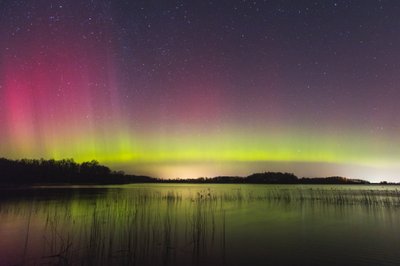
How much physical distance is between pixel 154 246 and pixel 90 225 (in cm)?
685

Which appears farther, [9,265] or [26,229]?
[26,229]

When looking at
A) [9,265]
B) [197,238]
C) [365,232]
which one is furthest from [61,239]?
[365,232]

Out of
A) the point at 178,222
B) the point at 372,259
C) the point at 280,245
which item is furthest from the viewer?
the point at 178,222

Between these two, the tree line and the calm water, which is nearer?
the calm water

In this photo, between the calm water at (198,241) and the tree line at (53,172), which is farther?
the tree line at (53,172)

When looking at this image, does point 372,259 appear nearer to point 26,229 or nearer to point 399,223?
point 399,223

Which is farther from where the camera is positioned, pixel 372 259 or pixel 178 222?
pixel 178 222

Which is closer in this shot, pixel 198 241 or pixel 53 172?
pixel 198 241

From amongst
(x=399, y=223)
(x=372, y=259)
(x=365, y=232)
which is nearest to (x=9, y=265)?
(x=372, y=259)

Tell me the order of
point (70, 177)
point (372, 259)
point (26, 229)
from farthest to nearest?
point (70, 177)
point (26, 229)
point (372, 259)

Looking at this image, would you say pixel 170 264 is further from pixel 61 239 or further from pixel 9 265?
pixel 61 239

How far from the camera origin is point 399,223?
21484mm

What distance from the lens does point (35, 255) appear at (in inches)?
493

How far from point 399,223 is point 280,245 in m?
10.9
